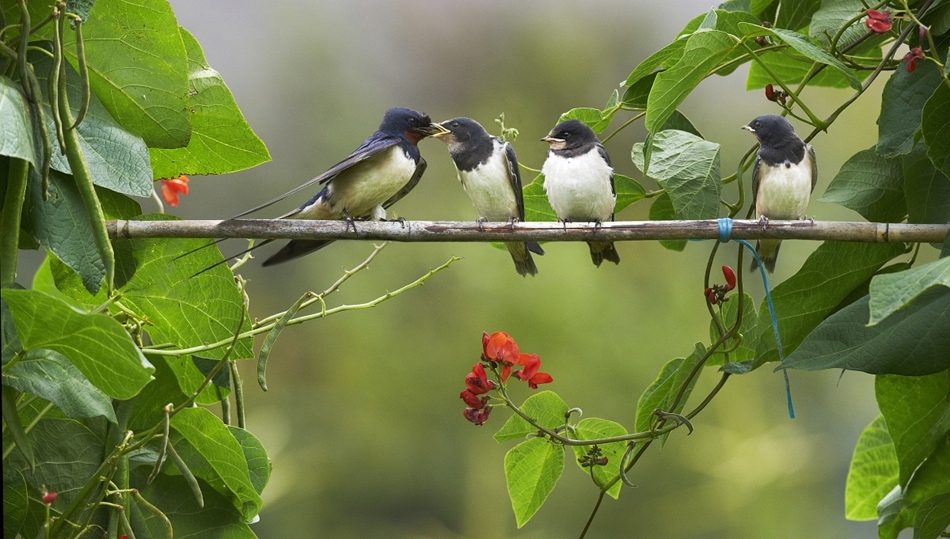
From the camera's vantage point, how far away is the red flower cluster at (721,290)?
746 millimetres

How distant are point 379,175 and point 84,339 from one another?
1.66 feet

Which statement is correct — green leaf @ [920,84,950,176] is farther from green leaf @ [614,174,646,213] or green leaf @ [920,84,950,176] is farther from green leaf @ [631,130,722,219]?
green leaf @ [614,174,646,213]

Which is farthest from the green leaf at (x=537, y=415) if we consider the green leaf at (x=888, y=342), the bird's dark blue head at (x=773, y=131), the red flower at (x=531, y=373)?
the bird's dark blue head at (x=773, y=131)

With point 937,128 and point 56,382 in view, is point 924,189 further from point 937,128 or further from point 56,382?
point 56,382

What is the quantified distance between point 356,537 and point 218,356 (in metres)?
1.53

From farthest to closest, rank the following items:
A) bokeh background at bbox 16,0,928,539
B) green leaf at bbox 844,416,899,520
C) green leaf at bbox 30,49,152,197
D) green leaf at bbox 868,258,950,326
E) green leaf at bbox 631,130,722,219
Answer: bokeh background at bbox 16,0,928,539, green leaf at bbox 844,416,899,520, green leaf at bbox 631,130,722,219, green leaf at bbox 30,49,152,197, green leaf at bbox 868,258,950,326

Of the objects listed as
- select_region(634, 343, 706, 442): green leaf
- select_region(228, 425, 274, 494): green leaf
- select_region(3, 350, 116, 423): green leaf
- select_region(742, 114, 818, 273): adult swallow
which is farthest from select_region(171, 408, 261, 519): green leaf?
select_region(742, 114, 818, 273): adult swallow

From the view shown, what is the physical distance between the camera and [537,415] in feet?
2.68

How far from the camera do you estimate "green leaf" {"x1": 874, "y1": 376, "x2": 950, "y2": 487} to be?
74cm

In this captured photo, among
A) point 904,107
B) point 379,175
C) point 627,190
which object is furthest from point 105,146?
point 904,107

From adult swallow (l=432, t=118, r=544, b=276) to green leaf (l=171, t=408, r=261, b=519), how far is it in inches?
17.5

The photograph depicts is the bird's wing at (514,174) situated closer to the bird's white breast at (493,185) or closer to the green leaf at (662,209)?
the bird's white breast at (493,185)

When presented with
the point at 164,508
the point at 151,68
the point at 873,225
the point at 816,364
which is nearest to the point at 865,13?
the point at 873,225

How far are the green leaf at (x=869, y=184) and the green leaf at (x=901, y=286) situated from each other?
246mm
